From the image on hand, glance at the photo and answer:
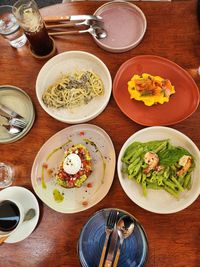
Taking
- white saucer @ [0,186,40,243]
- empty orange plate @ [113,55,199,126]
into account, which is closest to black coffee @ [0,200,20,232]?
white saucer @ [0,186,40,243]

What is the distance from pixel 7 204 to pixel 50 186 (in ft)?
0.63

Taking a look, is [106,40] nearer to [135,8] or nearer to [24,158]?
[135,8]

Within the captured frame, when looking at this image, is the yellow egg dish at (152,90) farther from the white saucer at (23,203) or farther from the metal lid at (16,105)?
the white saucer at (23,203)

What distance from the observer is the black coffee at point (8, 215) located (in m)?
1.09

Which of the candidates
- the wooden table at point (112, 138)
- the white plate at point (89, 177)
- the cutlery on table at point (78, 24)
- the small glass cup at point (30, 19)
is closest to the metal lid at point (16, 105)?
the wooden table at point (112, 138)

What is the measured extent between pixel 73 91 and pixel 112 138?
0.28 meters

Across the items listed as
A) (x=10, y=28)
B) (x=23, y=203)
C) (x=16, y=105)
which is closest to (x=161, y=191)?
(x=23, y=203)

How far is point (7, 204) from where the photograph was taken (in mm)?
1140

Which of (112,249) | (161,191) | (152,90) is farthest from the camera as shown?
(152,90)

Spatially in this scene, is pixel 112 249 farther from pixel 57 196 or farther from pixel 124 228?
pixel 57 196

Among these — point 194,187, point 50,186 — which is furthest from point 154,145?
point 50,186

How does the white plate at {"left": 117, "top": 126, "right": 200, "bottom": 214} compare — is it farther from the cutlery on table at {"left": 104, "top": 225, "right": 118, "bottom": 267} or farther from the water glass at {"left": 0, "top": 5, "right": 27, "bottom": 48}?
the water glass at {"left": 0, "top": 5, "right": 27, "bottom": 48}

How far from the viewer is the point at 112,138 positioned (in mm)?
1272

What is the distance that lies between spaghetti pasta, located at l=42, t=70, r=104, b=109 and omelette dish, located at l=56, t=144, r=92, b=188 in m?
0.23
